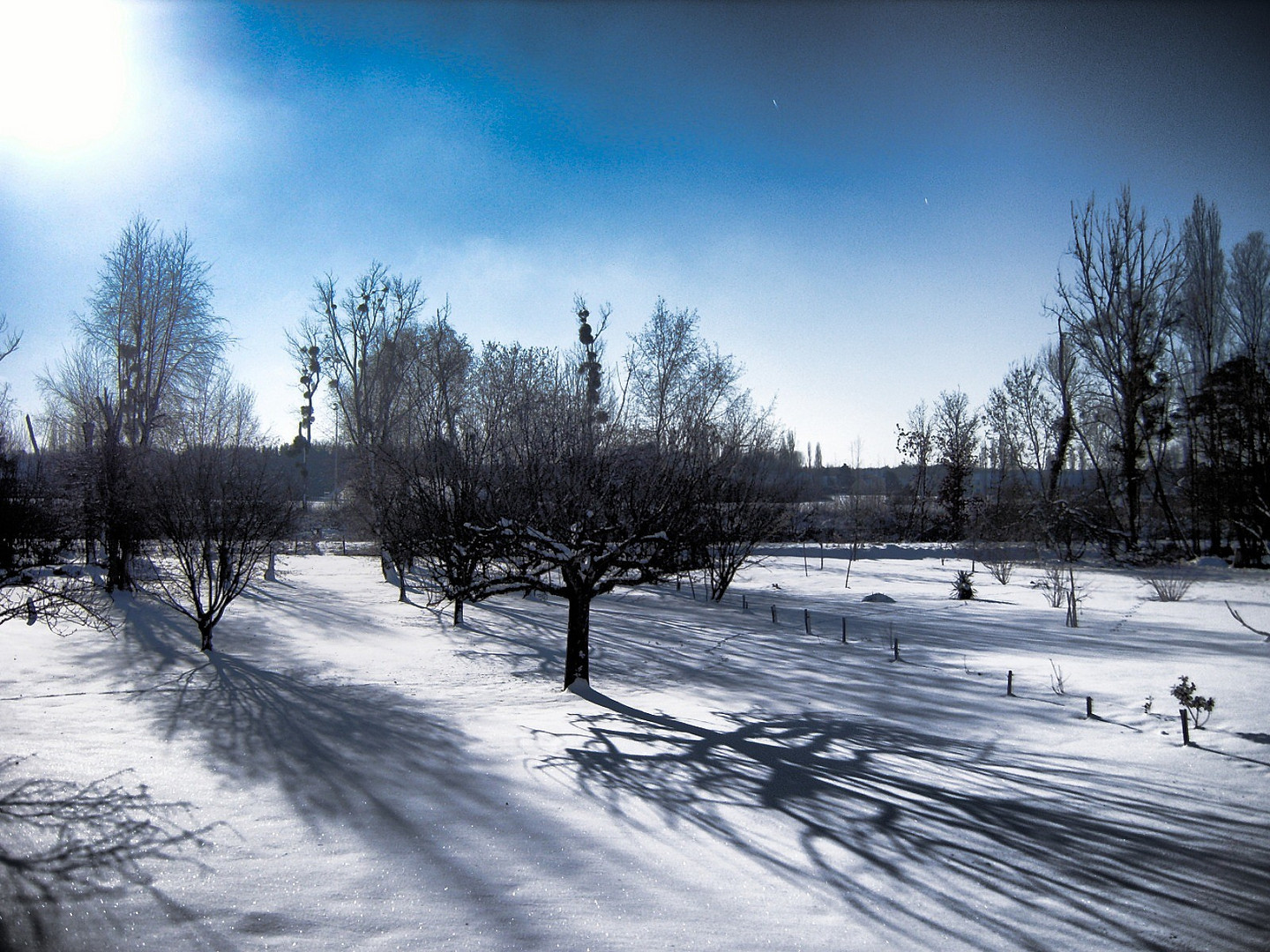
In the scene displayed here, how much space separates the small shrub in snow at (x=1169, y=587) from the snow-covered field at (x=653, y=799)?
542cm

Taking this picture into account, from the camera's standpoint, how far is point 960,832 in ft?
17.6

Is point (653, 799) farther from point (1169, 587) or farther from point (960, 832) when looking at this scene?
point (1169, 587)

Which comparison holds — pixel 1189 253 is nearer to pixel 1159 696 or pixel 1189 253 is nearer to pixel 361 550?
pixel 1159 696

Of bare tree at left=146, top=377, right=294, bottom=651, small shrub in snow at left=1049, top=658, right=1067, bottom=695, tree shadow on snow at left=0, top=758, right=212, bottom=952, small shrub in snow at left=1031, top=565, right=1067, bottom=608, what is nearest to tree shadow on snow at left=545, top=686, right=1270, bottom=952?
small shrub in snow at left=1049, top=658, right=1067, bottom=695

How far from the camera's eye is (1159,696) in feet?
30.0

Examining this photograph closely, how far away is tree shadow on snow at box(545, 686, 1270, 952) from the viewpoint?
4.12m

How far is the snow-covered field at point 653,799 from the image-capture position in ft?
13.3

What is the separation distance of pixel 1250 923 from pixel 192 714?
1079cm

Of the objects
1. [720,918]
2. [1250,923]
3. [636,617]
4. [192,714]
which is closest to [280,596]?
[636,617]

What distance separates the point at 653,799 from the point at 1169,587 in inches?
771

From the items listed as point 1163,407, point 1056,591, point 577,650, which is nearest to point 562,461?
point 577,650

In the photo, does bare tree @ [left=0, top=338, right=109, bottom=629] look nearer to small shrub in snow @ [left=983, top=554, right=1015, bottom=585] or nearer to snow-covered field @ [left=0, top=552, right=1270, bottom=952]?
snow-covered field @ [left=0, top=552, right=1270, bottom=952]

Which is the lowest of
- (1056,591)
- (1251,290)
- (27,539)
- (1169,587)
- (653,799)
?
(653,799)

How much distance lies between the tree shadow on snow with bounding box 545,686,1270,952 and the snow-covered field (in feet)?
0.09
